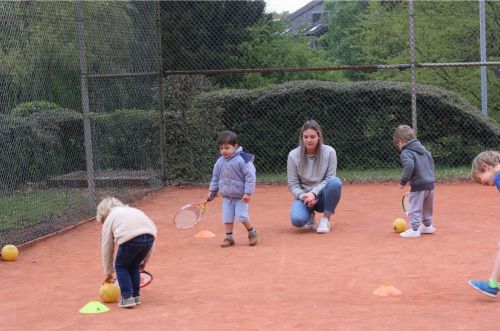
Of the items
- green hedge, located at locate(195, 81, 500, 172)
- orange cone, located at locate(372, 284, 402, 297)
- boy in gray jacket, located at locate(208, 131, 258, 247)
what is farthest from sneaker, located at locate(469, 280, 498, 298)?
green hedge, located at locate(195, 81, 500, 172)

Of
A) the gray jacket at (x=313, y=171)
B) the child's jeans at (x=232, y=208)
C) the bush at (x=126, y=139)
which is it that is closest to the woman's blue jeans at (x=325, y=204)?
the gray jacket at (x=313, y=171)

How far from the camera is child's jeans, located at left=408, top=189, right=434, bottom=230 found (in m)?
7.07

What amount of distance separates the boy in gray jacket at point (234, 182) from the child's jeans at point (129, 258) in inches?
84.7

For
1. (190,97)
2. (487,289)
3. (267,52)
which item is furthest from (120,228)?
(267,52)

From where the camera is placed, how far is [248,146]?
42.2 feet

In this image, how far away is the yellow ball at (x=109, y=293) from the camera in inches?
196

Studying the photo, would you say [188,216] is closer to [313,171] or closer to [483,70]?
[313,171]

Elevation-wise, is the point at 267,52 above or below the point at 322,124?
above

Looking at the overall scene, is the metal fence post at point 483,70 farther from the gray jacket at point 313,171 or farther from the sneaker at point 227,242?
the sneaker at point 227,242

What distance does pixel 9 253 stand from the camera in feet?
22.1

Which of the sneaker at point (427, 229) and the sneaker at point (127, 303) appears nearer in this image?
the sneaker at point (127, 303)

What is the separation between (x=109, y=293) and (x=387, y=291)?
6.84 ft

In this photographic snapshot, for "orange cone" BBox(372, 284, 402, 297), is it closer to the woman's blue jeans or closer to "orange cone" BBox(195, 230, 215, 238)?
the woman's blue jeans

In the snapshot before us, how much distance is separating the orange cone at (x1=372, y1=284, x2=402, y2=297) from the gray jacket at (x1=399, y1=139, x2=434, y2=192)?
2320 millimetres
